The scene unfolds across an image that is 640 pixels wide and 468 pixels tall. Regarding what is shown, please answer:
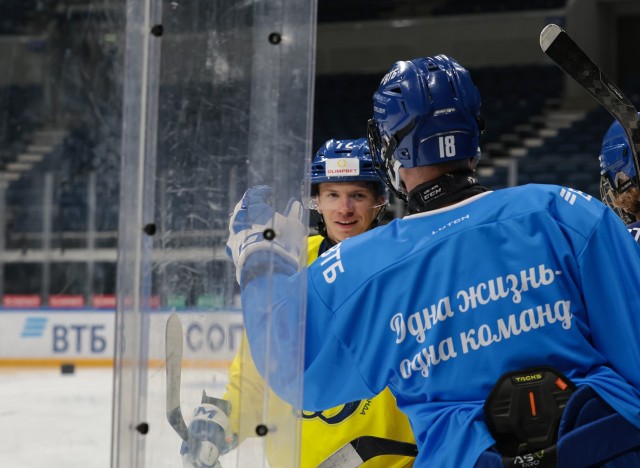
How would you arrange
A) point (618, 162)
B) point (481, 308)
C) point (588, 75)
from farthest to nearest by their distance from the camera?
1. point (618, 162)
2. point (588, 75)
3. point (481, 308)

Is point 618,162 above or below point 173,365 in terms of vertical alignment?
above

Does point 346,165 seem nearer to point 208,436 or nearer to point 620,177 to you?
point 620,177

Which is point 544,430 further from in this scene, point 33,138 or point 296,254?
point 33,138

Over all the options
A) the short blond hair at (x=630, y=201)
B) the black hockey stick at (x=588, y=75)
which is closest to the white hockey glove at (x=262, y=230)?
the black hockey stick at (x=588, y=75)

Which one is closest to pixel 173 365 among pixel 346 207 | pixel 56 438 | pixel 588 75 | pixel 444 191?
pixel 56 438

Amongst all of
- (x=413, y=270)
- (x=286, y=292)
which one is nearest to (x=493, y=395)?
(x=413, y=270)

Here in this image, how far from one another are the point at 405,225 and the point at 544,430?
0.32 m

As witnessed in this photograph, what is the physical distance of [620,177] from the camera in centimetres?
231

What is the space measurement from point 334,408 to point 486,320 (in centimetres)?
82

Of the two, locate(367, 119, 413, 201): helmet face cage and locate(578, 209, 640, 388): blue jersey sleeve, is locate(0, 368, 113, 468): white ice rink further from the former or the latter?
locate(578, 209, 640, 388): blue jersey sleeve

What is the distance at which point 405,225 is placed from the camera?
1287 mm

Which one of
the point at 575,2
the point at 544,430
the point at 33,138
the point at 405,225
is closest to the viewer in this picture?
the point at 33,138

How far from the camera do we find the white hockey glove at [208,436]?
3.22 feet

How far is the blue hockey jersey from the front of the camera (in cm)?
120
